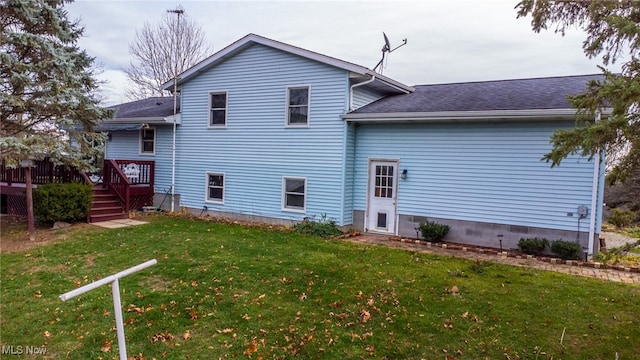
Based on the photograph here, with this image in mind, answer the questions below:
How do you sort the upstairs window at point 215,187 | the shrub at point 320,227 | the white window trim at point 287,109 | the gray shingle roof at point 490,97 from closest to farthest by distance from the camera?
the gray shingle roof at point 490,97, the shrub at point 320,227, the white window trim at point 287,109, the upstairs window at point 215,187

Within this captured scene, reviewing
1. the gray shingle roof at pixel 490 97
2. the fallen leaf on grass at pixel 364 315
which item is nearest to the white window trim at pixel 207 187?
the gray shingle roof at pixel 490 97

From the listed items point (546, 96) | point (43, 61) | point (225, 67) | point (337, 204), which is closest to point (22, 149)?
point (43, 61)

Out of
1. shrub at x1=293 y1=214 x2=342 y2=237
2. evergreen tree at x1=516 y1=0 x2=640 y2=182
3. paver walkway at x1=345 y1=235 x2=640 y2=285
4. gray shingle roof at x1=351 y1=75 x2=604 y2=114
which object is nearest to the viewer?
evergreen tree at x1=516 y1=0 x2=640 y2=182

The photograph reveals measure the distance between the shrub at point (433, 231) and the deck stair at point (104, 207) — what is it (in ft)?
29.2

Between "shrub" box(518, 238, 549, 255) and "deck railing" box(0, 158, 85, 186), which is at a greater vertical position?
"deck railing" box(0, 158, 85, 186)

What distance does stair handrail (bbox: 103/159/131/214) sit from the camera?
12.3 m

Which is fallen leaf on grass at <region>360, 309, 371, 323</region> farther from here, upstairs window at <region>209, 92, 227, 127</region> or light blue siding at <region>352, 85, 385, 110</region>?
upstairs window at <region>209, 92, 227, 127</region>

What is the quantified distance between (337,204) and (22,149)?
7.46 meters

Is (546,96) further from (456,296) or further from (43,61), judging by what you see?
(43,61)

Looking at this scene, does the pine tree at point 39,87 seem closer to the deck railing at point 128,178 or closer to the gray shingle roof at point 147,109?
the deck railing at point 128,178

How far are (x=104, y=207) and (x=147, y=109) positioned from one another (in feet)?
18.6

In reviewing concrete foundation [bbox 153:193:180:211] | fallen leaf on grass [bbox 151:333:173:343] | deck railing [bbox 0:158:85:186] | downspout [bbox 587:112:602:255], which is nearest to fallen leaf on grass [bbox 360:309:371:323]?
fallen leaf on grass [bbox 151:333:173:343]

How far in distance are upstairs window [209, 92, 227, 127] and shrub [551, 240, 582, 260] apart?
387 inches

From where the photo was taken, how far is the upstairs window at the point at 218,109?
41.9 ft
